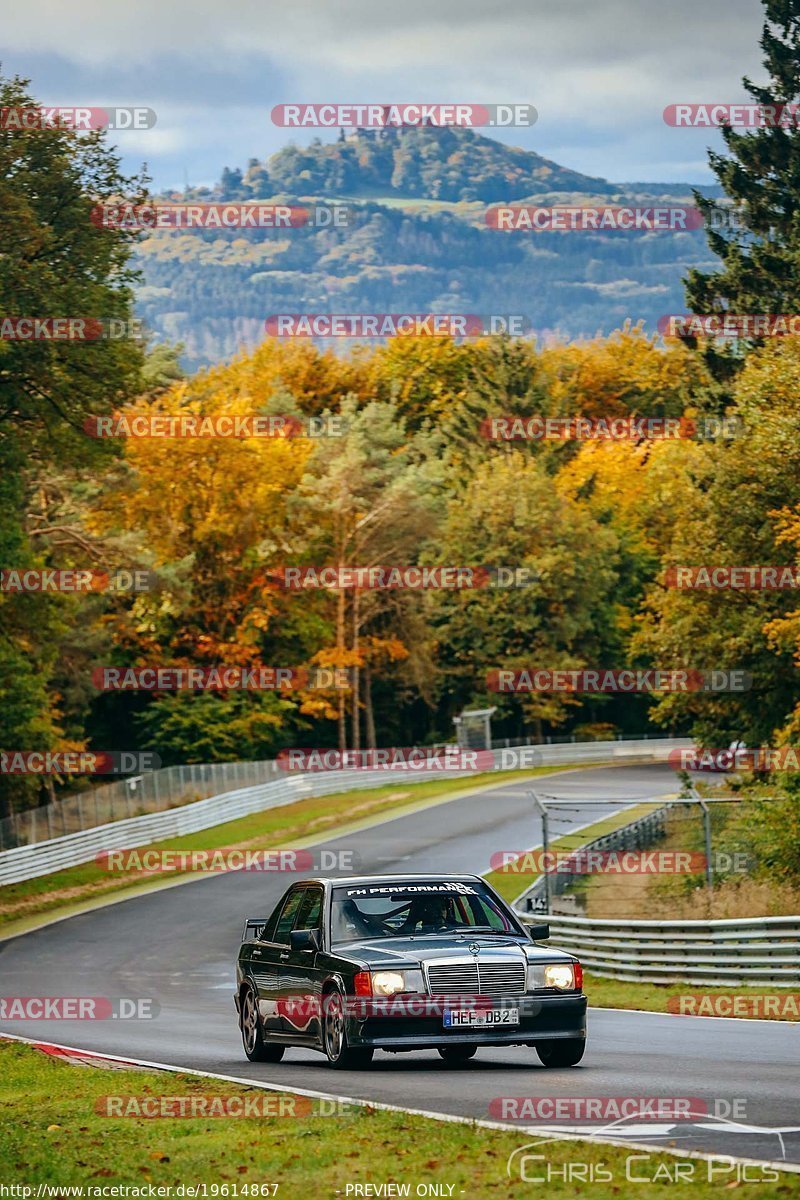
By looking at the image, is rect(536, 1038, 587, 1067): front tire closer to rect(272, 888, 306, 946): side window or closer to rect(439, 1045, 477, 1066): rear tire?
rect(439, 1045, 477, 1066): rear tire

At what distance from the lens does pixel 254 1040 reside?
15.9 meters

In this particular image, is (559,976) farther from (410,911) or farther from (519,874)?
(519,874)

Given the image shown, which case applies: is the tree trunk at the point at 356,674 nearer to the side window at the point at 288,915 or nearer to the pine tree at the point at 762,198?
the pine tree at the point at 762,198

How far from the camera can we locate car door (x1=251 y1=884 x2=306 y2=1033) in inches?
599

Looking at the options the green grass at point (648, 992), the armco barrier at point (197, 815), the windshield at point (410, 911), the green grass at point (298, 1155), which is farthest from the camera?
the armco barrier at point (197, 815)

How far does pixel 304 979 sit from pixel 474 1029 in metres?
1.78

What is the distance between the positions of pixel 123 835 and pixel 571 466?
5667 centimetres

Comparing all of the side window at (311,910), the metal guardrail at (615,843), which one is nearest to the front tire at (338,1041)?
the side window at (311,910)

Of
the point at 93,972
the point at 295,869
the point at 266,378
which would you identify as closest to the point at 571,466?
the point at 266,378

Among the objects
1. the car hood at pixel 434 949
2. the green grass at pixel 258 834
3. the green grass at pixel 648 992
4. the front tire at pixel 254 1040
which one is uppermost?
the car hood at pixel 434 949

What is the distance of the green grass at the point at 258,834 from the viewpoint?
43.9 meters

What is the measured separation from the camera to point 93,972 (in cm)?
3125

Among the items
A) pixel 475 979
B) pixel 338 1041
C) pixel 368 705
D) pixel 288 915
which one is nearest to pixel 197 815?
pixel 368 705

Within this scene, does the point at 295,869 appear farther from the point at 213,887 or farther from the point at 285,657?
the point at 285,657
